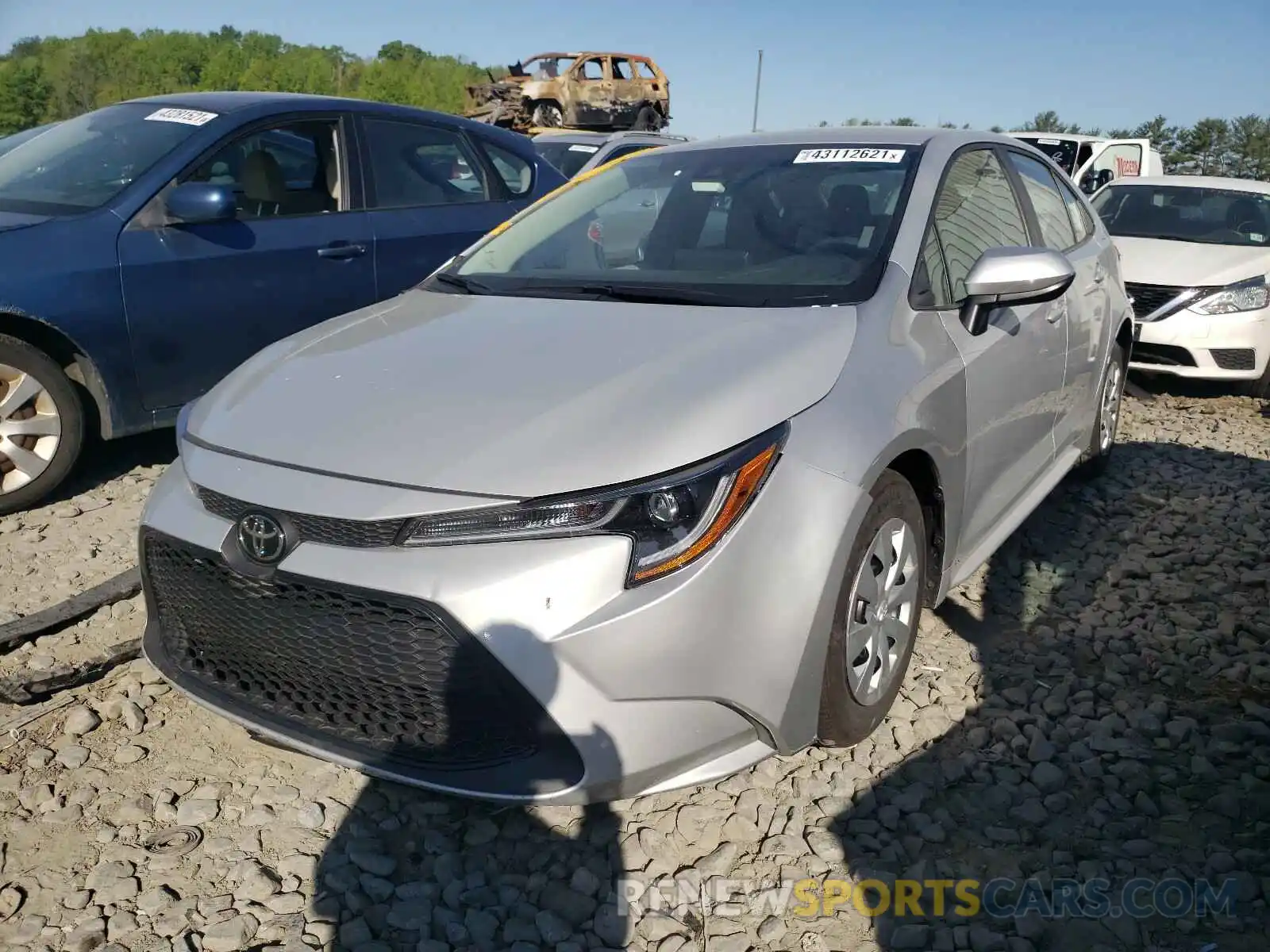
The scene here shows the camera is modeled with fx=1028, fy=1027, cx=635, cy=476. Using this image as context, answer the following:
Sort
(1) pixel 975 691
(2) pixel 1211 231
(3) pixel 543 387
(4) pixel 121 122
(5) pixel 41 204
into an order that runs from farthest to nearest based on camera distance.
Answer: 1. (2) pixel 1211 231
2. (4) pixel 121 122
3. (5) pixel 41 204
4. (1) pixel 975 691
5. (3) pixel 543 387

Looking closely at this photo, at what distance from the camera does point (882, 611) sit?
2512 millimetres

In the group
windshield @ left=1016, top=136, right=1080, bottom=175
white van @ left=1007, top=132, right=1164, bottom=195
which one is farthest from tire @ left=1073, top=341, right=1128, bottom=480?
windshield @ left=1016, top=136, right=1080, bottom=175

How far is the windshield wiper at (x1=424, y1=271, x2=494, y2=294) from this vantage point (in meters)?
3.11

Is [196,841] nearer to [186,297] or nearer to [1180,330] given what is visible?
[186,297]

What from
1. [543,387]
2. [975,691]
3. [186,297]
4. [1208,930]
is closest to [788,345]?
[543,387]

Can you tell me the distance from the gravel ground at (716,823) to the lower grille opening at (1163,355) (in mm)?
3780

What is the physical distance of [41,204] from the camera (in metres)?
4.21

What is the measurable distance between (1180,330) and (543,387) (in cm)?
576

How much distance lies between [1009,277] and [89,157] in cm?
393

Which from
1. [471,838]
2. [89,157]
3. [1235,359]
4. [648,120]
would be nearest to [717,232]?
[471,838]

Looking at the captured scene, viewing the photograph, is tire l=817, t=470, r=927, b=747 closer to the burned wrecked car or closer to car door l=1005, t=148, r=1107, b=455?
car door l=1005, t=148, r=1107, b=455

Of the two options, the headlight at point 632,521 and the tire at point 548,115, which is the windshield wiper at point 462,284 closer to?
the headlight at point 632,521

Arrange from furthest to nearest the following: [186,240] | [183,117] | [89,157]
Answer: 1. [183,117]
2. [89,157]
3. [186,240]

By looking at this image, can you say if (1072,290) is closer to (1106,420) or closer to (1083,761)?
(1106,420)
